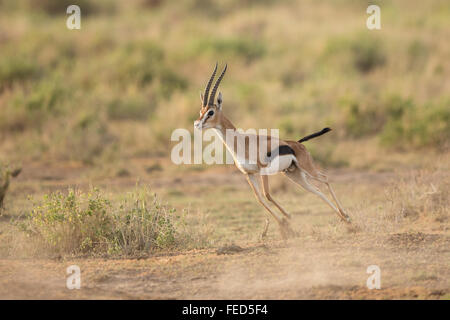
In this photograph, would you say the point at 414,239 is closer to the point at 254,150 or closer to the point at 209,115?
the point at 254,150

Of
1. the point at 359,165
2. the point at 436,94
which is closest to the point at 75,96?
the point at 359,165

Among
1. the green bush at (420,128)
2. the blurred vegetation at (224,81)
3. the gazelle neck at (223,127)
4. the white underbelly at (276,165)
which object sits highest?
the blurred vegetation at (224,81)

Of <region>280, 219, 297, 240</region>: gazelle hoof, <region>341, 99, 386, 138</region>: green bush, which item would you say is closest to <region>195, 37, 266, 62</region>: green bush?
<region>341, 99, 386, 138</region>: green bush

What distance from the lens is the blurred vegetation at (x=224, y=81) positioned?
1532 centimetres

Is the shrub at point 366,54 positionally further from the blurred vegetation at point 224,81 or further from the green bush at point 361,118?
the green bush at point 361,118

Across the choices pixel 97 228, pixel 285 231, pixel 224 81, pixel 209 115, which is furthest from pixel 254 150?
pixel 224 81

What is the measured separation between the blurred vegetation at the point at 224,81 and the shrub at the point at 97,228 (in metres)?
6.21

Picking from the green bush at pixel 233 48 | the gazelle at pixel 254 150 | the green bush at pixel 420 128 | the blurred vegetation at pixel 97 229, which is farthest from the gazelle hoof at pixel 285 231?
the green bush at pixel 233 48

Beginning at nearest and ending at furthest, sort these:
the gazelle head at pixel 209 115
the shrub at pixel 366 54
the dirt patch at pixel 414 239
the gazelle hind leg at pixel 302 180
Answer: the dirt patch at pixel 414 239 < the gazelle head at pixel 209 115 < the gazelle hind leg at pixel 302 180 < the shrub at pixel 366 54

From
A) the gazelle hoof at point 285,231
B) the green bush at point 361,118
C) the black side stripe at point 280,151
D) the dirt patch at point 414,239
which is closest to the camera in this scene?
the dirt patch at point 414,239

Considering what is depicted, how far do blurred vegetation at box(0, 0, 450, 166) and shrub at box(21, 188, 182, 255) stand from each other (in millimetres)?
6210

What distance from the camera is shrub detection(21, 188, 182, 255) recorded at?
748cm

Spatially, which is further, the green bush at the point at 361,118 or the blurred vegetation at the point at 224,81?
the green bush at the point at 361,118
